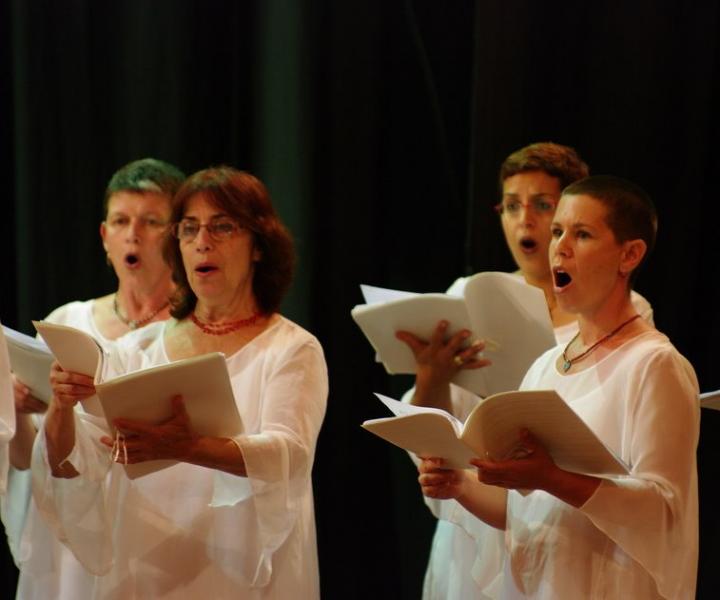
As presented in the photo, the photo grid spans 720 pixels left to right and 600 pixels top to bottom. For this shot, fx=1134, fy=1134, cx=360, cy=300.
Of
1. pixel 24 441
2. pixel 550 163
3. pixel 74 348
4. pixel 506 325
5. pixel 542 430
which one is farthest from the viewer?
pixel 550 163

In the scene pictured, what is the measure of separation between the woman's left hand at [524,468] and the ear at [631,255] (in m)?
0.45

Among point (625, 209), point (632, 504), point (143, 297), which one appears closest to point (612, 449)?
point (632, 504)

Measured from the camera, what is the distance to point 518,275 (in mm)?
3031

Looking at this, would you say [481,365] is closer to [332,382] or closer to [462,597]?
[462,597]

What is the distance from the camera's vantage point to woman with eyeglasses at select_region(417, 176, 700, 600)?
207cm

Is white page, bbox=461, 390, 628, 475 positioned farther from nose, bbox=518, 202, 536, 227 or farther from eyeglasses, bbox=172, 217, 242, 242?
nose, bbox=518, 202, 536, 227

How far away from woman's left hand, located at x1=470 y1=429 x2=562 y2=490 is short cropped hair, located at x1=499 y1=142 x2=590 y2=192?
3.97 ft

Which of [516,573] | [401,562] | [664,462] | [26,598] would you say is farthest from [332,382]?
[664,462]

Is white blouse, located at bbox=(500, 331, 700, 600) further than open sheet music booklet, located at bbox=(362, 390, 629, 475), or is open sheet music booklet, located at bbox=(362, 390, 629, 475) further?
white blouse, located at bbox=(500, 331, 700, 600)

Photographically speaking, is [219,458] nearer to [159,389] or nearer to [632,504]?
[159,389]

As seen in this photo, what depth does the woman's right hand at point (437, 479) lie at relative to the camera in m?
2.31

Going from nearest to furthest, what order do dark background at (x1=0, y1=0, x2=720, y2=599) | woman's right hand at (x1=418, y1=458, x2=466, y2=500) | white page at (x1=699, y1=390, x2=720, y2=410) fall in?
white page at (x1=699, y1=390, x2=720, y2=410) → woman's right hand at (x1=418, y1=458, x2=466, y2=500) → dark background at (x1=0, y1=0, x2=720, y2=599)

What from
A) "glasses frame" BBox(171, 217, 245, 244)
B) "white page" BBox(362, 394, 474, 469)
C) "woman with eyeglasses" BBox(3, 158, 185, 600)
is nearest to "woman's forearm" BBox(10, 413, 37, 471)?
"woman with eyeglasses" BBox(3, 158, 185, 600)

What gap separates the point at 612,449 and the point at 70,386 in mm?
1159
